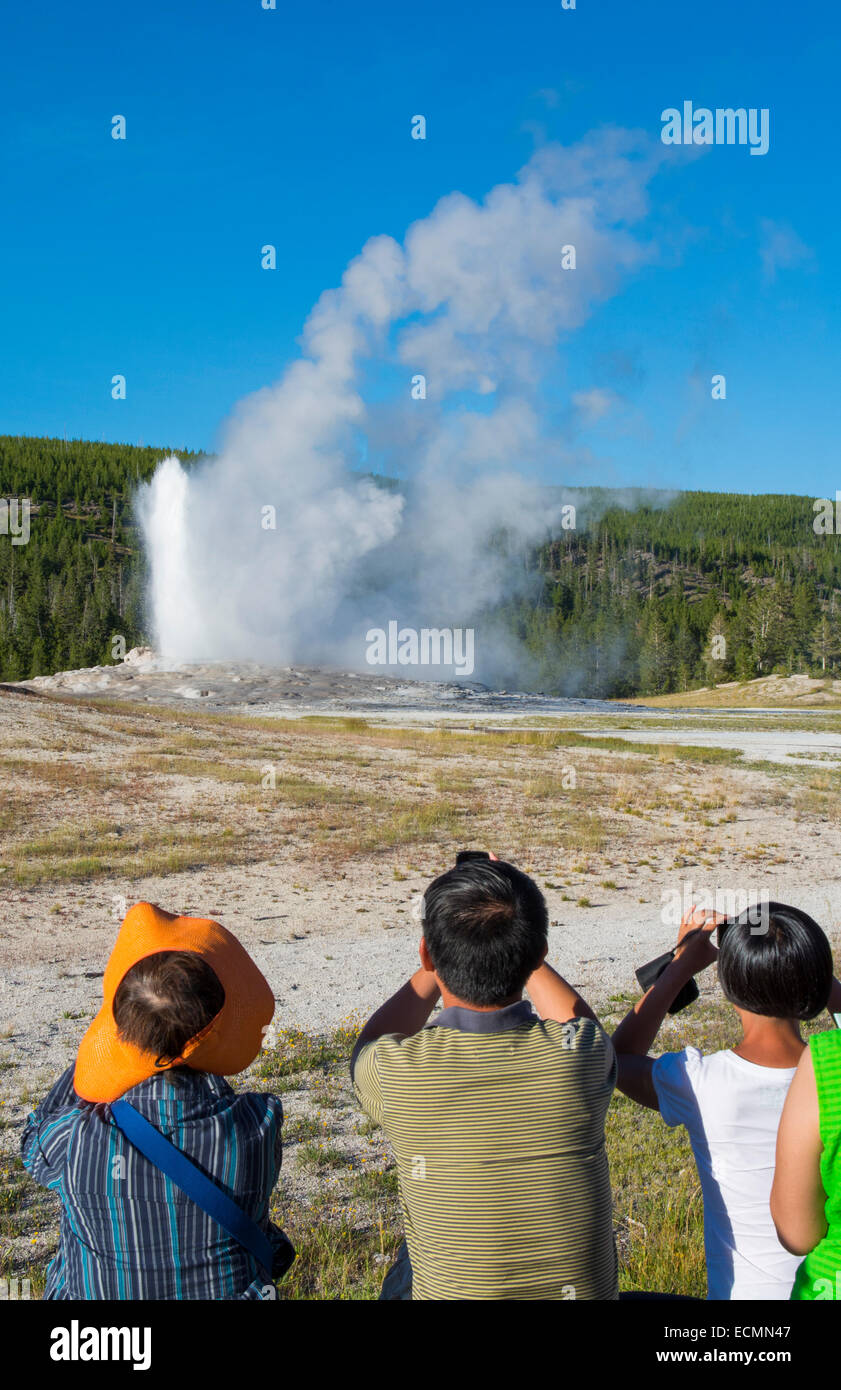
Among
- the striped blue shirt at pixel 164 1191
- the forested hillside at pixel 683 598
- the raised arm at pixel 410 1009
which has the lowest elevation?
the striped blue shirt at pixel 164 1191

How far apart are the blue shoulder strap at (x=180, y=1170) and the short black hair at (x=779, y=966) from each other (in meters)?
1.05

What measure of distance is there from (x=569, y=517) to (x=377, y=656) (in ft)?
99.0

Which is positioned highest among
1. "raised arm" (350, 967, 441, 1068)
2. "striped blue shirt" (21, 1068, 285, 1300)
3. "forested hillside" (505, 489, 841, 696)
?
"forested hillside" (505, 489, 841, 696)

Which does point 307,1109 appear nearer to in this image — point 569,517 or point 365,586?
point 569,517

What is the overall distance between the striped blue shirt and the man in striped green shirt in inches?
10.9

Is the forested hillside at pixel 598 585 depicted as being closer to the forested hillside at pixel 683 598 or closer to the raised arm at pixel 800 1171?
the forested hillside at pixel 683 598

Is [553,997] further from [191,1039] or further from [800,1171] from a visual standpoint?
[191,1039]

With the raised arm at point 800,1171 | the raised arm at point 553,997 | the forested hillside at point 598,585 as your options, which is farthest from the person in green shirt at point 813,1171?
the forested hillside at point 598,585

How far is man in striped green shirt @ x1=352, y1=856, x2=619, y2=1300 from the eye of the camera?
181cm

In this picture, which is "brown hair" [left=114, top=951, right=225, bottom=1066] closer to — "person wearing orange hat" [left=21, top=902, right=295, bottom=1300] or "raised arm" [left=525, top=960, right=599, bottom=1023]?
"person wearing orange hat" [left=21, top=902, right=295, bottom=1300]

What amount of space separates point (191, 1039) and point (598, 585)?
111 metres

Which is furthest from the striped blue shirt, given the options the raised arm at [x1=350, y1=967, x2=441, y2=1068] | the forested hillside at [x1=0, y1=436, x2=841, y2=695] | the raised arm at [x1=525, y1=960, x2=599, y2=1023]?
the forested hillside at [x1=0, y1=436, x2=841, y2=695]

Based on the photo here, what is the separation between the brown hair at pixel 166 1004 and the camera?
182cm

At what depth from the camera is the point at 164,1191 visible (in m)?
1.81
